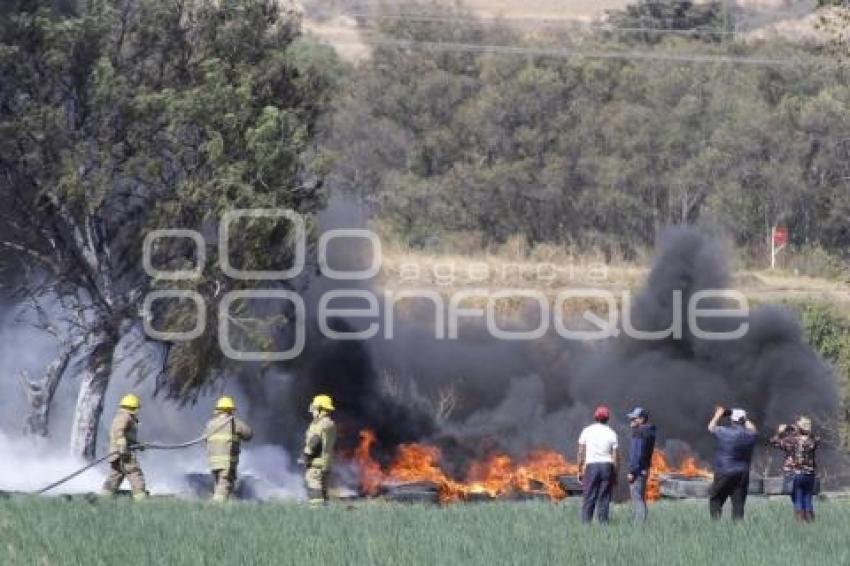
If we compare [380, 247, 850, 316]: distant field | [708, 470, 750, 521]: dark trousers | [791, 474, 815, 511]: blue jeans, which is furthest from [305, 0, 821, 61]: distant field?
[708, 470, 750, 521]: dark trousers

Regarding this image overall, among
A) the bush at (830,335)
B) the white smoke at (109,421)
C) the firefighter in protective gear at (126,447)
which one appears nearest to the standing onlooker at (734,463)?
the firefighter in protective gear at (126,447)

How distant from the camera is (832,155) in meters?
62.2

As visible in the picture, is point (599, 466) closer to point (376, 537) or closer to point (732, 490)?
point (732, 490)

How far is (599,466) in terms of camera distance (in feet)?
70.2

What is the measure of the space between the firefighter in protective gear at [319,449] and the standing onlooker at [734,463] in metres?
5.04

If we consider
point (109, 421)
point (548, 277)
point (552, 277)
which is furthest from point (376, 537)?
point (552, 277)

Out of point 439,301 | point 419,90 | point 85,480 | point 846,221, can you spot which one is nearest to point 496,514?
point 85,480

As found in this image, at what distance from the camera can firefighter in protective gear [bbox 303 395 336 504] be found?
80.1ft

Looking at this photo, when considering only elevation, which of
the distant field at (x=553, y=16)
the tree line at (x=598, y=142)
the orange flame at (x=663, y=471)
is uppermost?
the distant field at (x=553, y=16)

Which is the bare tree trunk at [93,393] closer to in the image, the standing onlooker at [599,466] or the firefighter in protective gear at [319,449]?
the firefighter in protective gear at [319,449]

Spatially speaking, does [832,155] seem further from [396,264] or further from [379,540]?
[379,540]

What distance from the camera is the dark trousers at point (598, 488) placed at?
21.3 meters

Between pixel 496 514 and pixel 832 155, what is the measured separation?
42669mm

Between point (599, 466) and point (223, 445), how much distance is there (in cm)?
505
